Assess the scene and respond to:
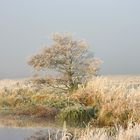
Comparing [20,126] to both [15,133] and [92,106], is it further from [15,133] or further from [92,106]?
[92,106]

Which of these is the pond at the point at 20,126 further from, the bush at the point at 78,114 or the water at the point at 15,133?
the bush at the point at 78,114

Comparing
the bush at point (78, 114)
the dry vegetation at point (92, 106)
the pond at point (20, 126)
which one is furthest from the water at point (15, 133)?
the bush at point (78, 114)

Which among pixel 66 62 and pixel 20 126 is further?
pixel 66 62

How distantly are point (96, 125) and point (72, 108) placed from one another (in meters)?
1.68

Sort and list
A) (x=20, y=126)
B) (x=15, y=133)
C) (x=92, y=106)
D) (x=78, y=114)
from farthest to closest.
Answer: (x=92, y=106) → (x=78, y=114) → (x=20, y=126) → (x=15, y=133)

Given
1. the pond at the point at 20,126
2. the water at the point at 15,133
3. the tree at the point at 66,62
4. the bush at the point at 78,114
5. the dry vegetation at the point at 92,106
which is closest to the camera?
the water at the point at 15,133

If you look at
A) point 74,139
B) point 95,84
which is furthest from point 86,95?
point 74,139

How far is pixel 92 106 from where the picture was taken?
20484 millimetres

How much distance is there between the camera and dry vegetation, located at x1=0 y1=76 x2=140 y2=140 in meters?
17.9

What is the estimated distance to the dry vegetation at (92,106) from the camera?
17.9 meters

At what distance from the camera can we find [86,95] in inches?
878

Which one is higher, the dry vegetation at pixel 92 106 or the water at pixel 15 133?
the dry vegetation at pixel 92 106

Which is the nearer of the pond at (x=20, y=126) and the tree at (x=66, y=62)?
the pond at (x=20, y=126)

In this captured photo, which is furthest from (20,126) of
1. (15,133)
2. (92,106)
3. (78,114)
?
(92,106)
